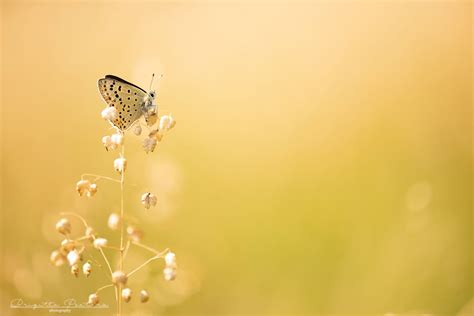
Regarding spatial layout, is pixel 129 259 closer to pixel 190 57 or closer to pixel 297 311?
pixel 297 311

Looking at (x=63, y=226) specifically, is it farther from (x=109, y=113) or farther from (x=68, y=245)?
(x=109, y=113)

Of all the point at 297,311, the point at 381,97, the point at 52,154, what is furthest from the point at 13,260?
the point at 381,97

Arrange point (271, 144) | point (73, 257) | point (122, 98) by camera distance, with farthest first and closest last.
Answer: point (271, 144), point (122, 98), point (73, 257)

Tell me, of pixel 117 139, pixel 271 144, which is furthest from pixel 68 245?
pixel 271 144

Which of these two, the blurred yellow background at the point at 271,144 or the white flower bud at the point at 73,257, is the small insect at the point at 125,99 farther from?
the blurred yellow background at the point at 271,144

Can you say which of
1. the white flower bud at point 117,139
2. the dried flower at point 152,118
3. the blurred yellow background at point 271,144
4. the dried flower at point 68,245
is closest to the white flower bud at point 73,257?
the dried flower at point 68,245

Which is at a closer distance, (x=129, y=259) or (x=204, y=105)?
(x=129, y=259)

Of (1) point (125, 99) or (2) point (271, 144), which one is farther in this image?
(2) point (271, 144)
